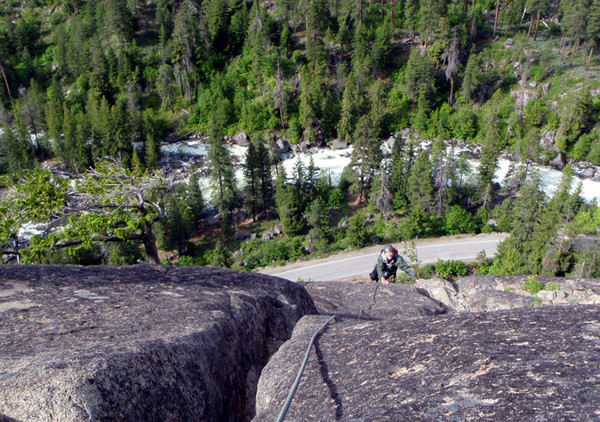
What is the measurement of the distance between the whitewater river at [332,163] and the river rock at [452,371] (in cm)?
4636

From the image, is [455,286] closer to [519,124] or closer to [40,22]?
[519,124]

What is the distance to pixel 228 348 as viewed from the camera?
7.07m

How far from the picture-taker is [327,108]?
65000 millimetres

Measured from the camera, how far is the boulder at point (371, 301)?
10953 millimetres

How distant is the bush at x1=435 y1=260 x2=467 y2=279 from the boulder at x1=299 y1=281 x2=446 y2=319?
26405 mm

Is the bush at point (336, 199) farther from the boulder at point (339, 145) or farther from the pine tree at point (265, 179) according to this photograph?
the boulder at point (339, 145)

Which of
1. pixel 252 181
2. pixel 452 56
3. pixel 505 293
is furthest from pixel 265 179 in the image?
pixel 505 293

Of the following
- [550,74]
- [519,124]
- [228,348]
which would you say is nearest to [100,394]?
[228,348]

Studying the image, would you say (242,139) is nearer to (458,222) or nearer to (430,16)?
(430,16)

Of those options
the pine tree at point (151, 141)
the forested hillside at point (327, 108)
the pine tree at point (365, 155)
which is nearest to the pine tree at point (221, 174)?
the forested hillside at point (327, 108)

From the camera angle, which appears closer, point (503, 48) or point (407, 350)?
point (407, 350)

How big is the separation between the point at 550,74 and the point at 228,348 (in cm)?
7199

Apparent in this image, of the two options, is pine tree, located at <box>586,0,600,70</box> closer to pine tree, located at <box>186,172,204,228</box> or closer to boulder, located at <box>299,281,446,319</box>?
pine tree, located at <box>186,172,204,228</box>

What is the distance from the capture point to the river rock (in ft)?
14.3
